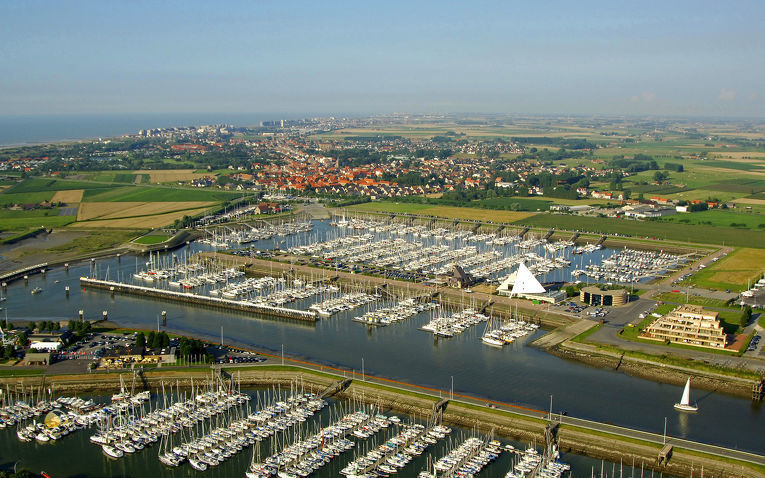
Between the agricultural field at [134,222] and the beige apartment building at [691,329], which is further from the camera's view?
the agricultural field at [134,222]

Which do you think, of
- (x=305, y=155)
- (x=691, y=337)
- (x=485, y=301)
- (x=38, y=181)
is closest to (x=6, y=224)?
(x=38, y=181)

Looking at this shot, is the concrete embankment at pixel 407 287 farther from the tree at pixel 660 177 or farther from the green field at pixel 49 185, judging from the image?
the tree at pixel 660 177

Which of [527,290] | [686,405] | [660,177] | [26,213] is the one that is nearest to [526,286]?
[527,290]

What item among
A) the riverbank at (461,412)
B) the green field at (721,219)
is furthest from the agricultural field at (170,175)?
the riverbank at (461,412)

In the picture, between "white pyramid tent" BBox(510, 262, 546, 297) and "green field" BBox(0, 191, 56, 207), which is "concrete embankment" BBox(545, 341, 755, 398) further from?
"green field" BBox(0, 191, 56, 207)

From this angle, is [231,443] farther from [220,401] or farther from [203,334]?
[203,334]

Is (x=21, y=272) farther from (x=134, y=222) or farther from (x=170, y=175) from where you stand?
(x=170, y=175)

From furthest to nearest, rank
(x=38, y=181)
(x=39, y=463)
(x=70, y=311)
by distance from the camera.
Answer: (x=38, y=181)
(x=70, y=311)
(x=39, y=463)
